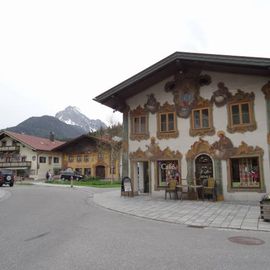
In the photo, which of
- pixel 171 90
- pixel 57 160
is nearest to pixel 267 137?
pixel 171 90

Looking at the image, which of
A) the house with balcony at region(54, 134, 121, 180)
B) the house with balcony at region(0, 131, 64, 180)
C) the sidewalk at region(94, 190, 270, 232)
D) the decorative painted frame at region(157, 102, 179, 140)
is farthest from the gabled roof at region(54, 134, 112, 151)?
the sidewalk at region(94, 190, 270, 232)

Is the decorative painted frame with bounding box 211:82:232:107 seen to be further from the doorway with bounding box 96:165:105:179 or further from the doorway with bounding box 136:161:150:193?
the doorway with bounding box 96:165:105:179

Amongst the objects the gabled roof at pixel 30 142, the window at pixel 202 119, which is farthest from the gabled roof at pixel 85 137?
the window at pixel 202 119

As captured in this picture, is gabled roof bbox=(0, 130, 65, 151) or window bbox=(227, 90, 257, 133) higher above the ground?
gabled roof bbox=(0, 130, 65, 151)

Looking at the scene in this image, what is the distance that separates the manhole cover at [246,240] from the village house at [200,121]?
8569 mm

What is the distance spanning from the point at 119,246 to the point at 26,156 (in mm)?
51774

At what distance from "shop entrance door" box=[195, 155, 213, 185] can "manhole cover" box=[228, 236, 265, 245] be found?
9.68 meters

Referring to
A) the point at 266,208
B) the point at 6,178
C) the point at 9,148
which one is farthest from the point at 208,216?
the point at 9,148

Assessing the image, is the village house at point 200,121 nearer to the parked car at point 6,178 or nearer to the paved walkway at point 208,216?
the paved walkway at point 208,216

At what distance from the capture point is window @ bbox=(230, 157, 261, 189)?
54.6 feet

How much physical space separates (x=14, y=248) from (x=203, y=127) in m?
13.3

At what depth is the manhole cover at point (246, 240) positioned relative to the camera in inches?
305

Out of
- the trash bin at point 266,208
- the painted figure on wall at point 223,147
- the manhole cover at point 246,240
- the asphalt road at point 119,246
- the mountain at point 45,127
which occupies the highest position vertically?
the mountain at point 45,127

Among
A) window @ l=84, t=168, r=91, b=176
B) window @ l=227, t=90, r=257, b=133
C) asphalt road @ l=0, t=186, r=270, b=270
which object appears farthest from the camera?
window @ l=84, t=168, r=91, b=176
